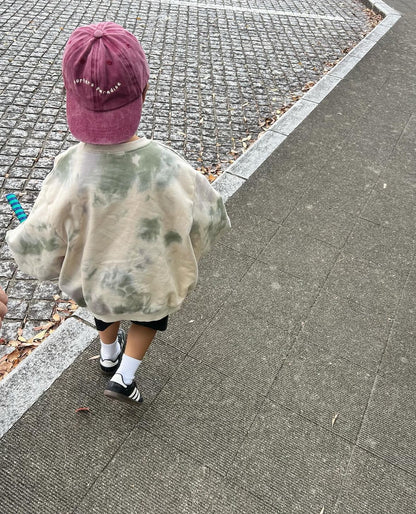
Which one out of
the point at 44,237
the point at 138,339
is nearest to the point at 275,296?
the point at 138,339

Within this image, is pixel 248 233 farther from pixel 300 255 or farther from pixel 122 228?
pixel 122 228

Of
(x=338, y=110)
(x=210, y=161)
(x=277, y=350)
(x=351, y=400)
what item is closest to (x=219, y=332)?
(x=277, y=350)

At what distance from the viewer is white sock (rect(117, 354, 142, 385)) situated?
238 cm

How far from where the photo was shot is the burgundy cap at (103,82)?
1.49 meters

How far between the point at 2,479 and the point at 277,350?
1729mm

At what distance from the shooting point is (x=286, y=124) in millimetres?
5320

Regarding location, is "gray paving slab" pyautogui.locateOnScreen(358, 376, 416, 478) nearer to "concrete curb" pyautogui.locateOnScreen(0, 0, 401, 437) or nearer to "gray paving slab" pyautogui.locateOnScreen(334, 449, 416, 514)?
"gray paving slab" pyautogui.locateOnScreen(334, 449, 416, 514)

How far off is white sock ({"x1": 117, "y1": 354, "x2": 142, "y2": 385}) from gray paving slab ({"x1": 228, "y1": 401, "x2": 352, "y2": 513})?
28.7 inches

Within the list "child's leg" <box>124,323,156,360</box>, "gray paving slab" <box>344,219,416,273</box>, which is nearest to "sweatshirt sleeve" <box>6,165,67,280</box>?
"child's leg" <box>124,323,156,360</box>

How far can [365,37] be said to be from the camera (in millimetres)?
7879

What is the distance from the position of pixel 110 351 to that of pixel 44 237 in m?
0.98

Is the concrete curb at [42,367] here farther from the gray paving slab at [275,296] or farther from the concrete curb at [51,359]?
the gray paving slab at [275,296]

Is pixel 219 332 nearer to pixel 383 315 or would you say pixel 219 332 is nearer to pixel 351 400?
pixel 351 400

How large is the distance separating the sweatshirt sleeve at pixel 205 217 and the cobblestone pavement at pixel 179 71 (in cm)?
154
